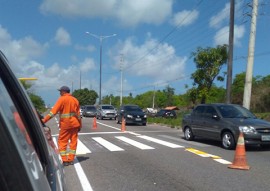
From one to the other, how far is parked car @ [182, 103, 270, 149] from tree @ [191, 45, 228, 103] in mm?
22856

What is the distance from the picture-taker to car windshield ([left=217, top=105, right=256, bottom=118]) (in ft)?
46.6

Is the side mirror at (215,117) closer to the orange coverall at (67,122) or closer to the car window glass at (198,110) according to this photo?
the car window glass at (198,110)

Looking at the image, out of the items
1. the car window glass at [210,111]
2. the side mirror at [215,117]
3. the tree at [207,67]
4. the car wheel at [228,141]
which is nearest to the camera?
the car wheel at [228,141]

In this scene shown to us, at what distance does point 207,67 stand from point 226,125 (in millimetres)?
26427

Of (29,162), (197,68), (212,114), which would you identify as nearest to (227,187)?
(29,162)

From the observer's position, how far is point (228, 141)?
13258 millimetres

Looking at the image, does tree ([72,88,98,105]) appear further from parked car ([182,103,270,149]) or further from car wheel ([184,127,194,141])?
parked car ([182,103,270,149])

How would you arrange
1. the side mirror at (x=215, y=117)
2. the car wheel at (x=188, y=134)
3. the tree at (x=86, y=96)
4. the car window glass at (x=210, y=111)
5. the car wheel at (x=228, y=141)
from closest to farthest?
the car wheel at (x=228, y=141), the side mirror at (x=215, y=117), the car window glass at (x=210, y=111), the car wheel at (x=188, y=134), the tree at (x=86, y=96)

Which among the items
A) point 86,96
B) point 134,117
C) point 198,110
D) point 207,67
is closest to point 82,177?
point 198,110

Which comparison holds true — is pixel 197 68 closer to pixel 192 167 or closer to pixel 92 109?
pixel 92 109

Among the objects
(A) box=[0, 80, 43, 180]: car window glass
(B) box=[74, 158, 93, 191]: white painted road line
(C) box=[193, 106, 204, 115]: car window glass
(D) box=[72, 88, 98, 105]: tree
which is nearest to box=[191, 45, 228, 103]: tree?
(C) box=[193, 106, 204, 115]: car window glass

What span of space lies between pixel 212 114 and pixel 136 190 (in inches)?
337

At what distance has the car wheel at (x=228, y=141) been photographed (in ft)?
42.9

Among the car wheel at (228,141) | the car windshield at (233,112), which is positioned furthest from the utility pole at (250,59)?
the car wheel at (228,141)
